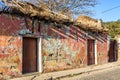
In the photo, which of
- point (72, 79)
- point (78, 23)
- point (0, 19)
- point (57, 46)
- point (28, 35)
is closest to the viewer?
point (0, 19)

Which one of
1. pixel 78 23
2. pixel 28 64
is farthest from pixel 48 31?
pixel 78 23

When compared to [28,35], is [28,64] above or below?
below

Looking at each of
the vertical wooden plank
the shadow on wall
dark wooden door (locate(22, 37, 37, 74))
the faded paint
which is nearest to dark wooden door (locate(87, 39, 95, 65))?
the vertical wooden plank

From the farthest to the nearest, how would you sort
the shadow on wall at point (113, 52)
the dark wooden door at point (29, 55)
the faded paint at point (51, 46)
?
the shadow on wall at point (113, 52), the dark wooden door at point (29, 55), the faded paint at point (51, 46)

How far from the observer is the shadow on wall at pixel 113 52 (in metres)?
24.5

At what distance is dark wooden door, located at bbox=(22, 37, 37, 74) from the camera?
1478cm

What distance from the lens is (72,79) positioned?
539 inches

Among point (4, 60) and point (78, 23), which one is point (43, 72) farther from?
point (78, 23)

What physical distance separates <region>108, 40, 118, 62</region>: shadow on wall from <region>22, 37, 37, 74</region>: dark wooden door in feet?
33.8

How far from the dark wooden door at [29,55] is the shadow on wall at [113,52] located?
406 inches

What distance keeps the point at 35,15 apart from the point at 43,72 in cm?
321

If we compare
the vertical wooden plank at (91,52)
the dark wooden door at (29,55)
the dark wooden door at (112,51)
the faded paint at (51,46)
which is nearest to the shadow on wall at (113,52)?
the dark wooden door at (112,51)

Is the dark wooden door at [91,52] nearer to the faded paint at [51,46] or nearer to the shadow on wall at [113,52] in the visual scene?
the faded paint at [51,46]

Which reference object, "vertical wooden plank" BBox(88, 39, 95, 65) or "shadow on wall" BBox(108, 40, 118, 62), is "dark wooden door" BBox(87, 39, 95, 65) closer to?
"vertical wooden plank" BBox(88, 39, 95, 65)
